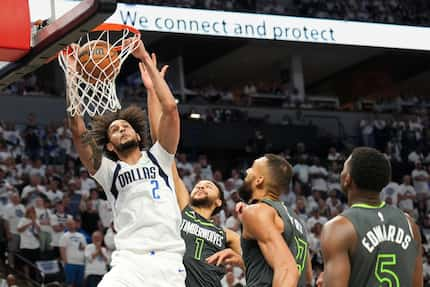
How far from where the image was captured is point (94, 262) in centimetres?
1273

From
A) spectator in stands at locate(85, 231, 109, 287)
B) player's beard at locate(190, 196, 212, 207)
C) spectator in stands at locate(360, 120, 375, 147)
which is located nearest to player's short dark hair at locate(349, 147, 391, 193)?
player's beard at locate(190, 196, 212, 207)

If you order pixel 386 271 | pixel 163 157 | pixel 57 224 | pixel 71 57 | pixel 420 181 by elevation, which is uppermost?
pixel 420 181

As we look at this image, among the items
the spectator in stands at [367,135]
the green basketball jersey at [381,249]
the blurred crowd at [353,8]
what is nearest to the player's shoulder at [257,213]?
the green basketball jersey at [381,249]

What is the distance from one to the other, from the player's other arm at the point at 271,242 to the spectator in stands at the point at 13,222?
8.58 m

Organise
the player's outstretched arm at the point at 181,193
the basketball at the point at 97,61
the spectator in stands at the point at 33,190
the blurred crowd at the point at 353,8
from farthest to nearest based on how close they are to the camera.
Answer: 1. the blurred crowd at the point at 353,8
2. the spectator in stands at the point at 33,190
3. the player's outstretched arm at the point at 181,193
4. the basketball at the point at 97,61

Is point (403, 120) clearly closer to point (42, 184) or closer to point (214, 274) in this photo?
point (42, 184)

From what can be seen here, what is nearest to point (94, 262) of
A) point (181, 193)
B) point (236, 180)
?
point (236, 180)

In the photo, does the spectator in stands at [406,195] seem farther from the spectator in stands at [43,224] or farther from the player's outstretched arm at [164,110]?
the player's outstretched arm at [164,110]

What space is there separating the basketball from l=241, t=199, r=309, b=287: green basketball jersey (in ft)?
5.17

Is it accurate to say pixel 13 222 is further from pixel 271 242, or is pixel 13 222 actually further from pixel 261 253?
pixel 271 242

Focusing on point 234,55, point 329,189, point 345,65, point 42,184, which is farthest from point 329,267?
point 345,65

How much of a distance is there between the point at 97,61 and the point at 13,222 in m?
7.78

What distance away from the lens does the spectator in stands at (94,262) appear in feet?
41.8

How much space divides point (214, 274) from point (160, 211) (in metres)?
1.46
